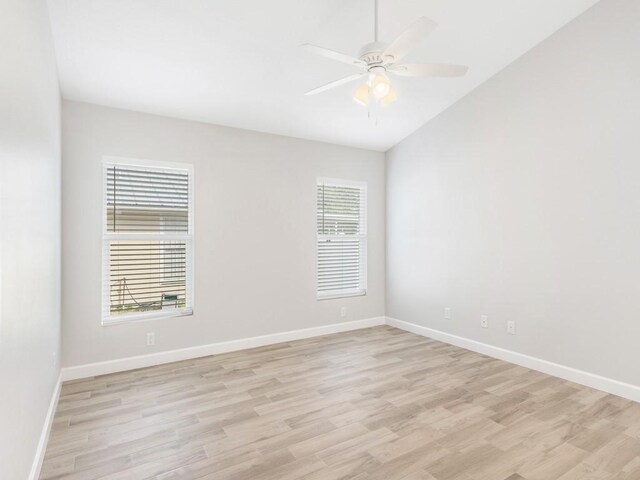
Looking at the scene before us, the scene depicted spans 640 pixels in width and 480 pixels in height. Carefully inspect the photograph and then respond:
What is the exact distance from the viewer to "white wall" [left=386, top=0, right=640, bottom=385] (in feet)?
9.72

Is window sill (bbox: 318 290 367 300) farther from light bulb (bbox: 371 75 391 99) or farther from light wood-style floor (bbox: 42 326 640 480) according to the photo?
light bulb (bbox: 371 75 391 99)

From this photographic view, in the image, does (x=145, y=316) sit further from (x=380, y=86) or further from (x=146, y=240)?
(x=380, y=86)

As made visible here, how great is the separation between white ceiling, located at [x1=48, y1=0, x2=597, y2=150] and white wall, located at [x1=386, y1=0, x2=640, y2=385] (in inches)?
14.1

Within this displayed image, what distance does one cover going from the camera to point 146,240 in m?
3.73

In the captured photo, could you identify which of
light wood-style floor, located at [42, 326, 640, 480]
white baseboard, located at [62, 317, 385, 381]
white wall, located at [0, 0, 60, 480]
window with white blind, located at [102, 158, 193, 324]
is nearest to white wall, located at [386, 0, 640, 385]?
light wood-style floor, located at [42, 326, 640, 480]

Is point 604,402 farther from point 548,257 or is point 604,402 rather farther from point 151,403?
point 151,403

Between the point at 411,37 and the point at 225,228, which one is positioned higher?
the point at 411,37

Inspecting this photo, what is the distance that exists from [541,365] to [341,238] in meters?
2.69

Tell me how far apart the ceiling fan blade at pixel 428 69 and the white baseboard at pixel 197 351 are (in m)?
3.24

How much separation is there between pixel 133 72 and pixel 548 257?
4057mm

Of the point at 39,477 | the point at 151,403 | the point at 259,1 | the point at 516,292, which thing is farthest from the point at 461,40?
the point at 39,477

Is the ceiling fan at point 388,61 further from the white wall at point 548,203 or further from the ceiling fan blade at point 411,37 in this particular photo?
the white wall at point 548,203

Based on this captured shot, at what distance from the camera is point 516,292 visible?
147 inches

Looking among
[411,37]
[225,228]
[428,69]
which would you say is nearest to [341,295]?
[225,228]
